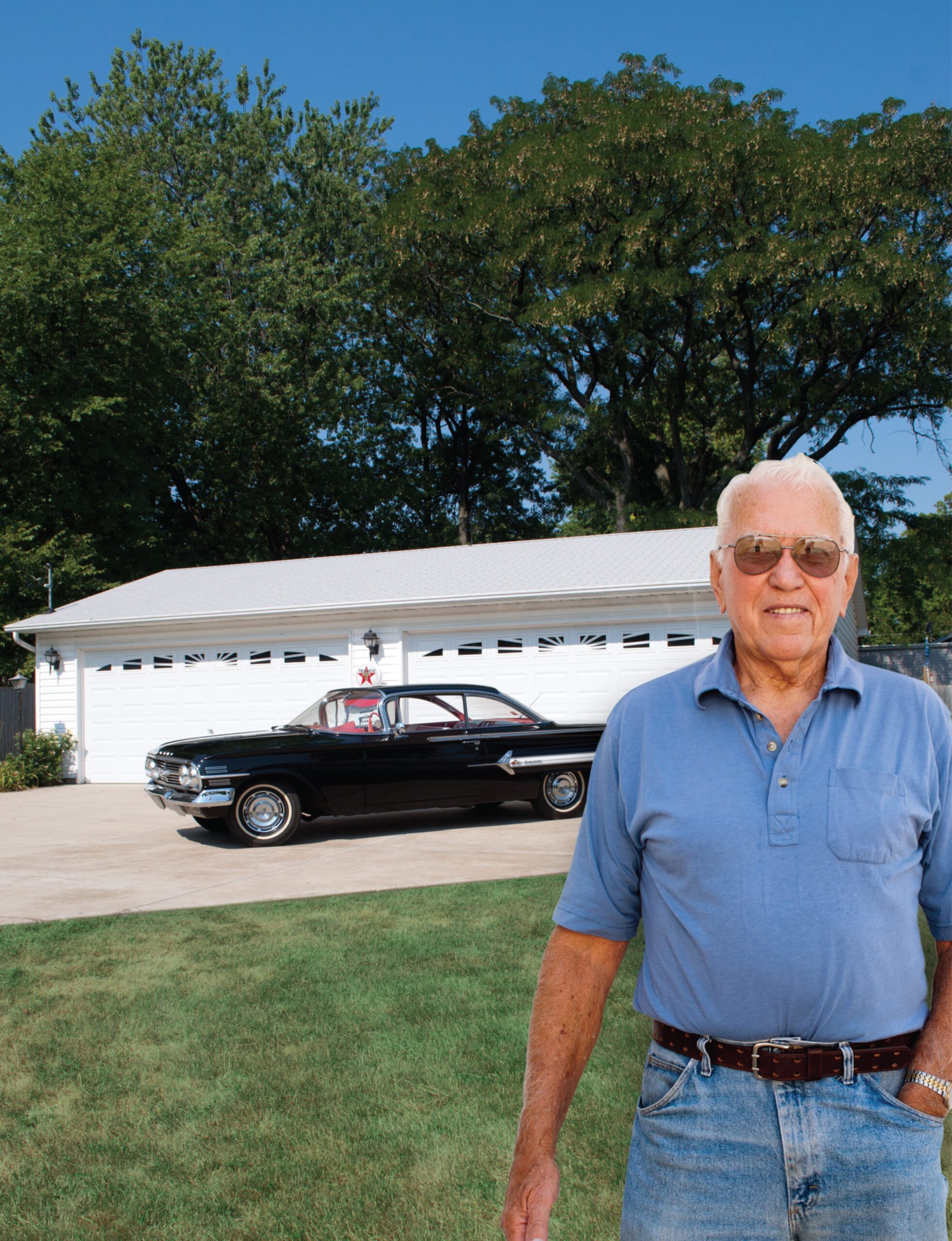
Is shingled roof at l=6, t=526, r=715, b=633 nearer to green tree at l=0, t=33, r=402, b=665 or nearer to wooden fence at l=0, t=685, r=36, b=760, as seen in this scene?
wooden fence at l=0, t=685, r=36, b=760

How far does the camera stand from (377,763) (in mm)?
10586

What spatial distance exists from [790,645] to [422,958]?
4.44 metres

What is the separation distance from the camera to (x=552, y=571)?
1686cm

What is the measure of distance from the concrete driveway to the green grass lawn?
1275 millimetres

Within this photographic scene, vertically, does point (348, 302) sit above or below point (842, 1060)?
above

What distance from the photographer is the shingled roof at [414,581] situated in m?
15.6

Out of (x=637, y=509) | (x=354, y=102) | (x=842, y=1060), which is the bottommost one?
(x=842, y=1060)

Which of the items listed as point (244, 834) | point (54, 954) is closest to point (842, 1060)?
point (54, 954)

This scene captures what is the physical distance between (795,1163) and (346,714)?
9632mm

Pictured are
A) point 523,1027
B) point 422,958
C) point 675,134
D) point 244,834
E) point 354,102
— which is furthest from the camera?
point 354,102

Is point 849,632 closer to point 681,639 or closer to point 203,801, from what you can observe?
point 681,639

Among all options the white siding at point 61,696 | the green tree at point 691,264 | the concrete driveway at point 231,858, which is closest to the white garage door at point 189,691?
the white siding at point 61,696

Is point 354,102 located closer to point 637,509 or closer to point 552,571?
point 637,509

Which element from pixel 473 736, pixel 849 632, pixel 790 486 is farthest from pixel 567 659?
pixel 790 486
